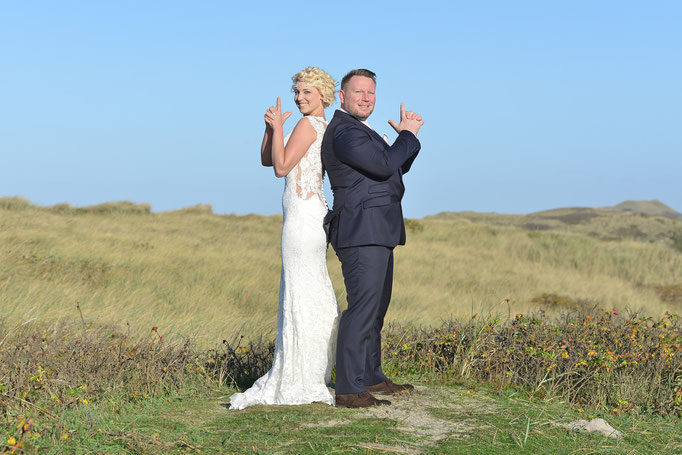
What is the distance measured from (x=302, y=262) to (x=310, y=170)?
0.79 metres

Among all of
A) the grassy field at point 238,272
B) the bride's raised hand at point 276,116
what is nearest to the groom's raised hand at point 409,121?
the bride's raised hand at point 276,116

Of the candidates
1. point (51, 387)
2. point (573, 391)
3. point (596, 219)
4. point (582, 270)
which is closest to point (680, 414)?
point (573, 391)

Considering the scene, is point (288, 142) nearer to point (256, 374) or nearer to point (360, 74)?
point (360, 74)

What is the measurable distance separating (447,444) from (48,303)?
27.2 feet

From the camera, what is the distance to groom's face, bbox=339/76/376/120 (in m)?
5.58

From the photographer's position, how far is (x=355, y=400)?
570 centimetres

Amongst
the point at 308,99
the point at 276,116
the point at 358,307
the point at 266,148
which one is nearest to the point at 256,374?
the point at 358,307

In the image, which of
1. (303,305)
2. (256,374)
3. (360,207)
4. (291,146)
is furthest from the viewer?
(256,374)

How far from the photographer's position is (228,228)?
31438 millimetres

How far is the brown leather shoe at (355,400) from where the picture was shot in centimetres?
570

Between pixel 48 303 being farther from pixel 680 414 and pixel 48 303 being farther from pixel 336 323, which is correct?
pixel 680 414

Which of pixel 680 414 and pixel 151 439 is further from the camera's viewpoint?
pixel 680 414

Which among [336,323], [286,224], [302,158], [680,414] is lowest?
[680,414]

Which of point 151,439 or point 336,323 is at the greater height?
point 336,323
